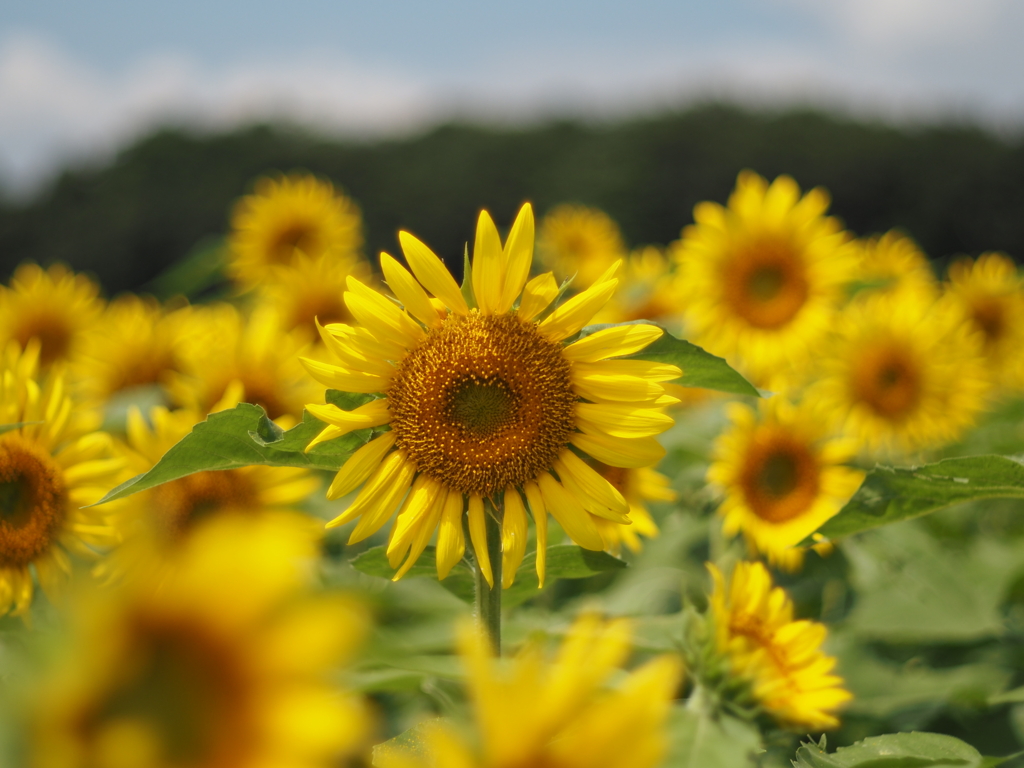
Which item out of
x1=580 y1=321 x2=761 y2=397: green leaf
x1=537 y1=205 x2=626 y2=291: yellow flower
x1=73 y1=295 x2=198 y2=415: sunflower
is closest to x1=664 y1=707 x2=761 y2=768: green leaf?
x1=580 y1=321 x2=761 y2=397: green leaf

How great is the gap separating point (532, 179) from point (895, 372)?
18115mm

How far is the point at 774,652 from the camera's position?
1.44m

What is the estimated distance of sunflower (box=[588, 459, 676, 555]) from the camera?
1.84m

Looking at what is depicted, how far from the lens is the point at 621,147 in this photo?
65.2 ft

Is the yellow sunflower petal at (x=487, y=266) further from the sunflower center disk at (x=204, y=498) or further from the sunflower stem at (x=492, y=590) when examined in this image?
the sunflower center disk at (x=204, y=498)

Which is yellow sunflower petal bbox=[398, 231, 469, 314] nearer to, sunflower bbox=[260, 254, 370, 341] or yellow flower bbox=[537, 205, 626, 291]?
sunflower bbox=[260, 254, 370, 341]

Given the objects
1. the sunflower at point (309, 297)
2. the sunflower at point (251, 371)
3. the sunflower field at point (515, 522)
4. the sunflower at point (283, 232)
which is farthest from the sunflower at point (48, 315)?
the sunflower at point (251, 371)

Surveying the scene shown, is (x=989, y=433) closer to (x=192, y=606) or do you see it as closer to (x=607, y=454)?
(x=607, y=454)

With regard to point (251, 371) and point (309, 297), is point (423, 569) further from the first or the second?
point (309, 297)

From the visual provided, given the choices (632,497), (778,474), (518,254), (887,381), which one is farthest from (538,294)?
(887,381)

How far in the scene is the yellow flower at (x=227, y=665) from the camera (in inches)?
20.8

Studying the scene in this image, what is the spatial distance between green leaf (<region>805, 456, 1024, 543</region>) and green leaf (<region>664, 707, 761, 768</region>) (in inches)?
12.3

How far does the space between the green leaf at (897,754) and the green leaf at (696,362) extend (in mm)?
498

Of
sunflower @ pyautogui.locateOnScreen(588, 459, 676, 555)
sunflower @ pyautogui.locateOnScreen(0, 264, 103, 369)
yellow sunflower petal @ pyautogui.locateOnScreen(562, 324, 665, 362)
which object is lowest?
sunflower @ pyautogui.locateOnScreen(0, 264, 103, 369)
